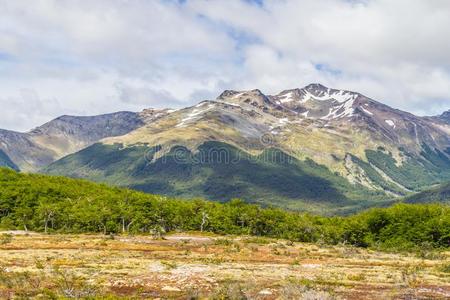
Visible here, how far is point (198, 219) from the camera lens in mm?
154250

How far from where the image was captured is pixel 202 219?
498ft

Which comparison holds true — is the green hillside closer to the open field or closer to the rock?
the open field

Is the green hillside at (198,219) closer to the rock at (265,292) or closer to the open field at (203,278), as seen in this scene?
the open field at (203,278)

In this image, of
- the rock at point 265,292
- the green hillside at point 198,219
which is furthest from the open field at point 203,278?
the green hillside at point 198,219

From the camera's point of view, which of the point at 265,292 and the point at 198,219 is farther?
the point at 198,219

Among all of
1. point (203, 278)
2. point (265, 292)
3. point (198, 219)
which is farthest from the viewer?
point (198, 219)

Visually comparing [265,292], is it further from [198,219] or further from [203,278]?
[198,219]

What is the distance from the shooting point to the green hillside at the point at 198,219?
130m

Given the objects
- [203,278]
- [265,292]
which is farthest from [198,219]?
[265,292]

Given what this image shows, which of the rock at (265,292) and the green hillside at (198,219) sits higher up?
the green hillside at (198,219)

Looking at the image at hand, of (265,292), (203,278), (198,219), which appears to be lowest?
(265,292)

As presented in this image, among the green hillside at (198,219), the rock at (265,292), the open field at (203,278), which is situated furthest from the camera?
the green hillside at (198,219)

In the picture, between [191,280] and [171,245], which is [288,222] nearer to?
[171,245]

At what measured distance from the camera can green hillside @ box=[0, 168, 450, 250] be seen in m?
130
